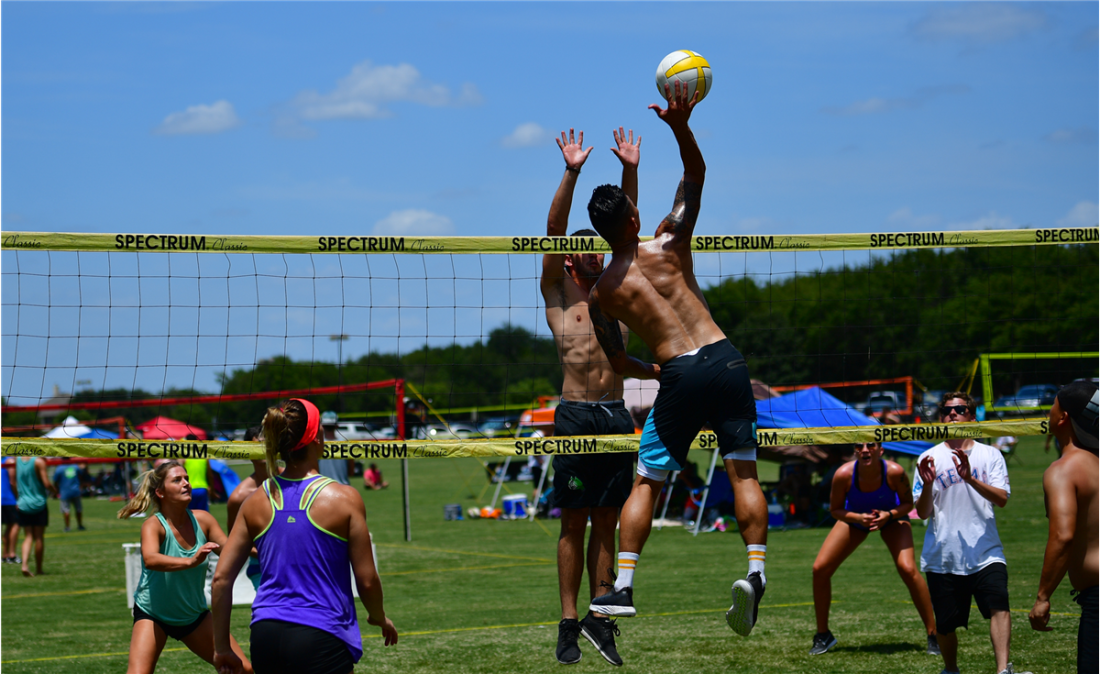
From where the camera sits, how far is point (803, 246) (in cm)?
751

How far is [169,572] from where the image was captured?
21.8ft

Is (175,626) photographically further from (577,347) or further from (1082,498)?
(1082,498)

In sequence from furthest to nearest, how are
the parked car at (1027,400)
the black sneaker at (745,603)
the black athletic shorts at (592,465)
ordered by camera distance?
1. the parked car at (1027,400)
2. the black athletic shorts at (592,465)
3. the black sneaker at (745,603)

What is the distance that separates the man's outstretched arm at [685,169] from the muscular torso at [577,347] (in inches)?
65.3

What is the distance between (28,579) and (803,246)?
43.7 feet

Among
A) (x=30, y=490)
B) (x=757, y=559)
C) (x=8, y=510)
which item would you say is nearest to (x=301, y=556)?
(x=757, y=559)

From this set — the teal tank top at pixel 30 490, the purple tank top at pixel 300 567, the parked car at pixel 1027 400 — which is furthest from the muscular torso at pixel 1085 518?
the teal tank top at pixel 30 490

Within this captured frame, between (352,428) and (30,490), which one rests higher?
(352,428)

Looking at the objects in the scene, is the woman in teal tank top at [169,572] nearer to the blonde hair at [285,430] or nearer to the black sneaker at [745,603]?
the blonde hair at [285,430]

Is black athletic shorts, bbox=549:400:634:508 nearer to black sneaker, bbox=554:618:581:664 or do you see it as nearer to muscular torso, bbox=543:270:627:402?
muscular torso, bbox=543:270:627:402

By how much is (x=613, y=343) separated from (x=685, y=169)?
1.01m

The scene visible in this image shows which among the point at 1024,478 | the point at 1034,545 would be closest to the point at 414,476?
the point at 1024,478

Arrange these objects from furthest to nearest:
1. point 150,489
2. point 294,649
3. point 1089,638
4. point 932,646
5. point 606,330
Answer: point 932,646 → point 150,489 → point 606,330 → point 1089,638 → point 294,649

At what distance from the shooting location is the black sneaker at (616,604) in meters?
5.55
